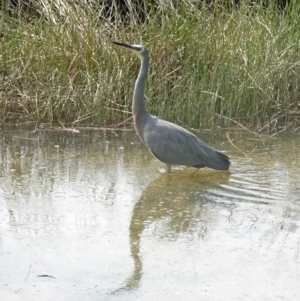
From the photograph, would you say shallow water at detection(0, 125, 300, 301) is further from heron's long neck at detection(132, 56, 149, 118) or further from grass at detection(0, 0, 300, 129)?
grass at detection(0, 0, 300, 129)

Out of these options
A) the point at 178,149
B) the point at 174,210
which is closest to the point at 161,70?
the point at 178,149

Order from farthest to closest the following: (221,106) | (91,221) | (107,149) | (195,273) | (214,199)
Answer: (221,106), (107,149), (214,199), (91,221), (195,273)

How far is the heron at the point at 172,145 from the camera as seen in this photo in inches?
250

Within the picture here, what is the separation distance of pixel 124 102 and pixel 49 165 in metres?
1.94

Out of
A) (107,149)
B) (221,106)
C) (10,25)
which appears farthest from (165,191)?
(10,25)

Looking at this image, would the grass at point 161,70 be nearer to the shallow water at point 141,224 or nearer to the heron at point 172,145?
the shallow water at point 141,224

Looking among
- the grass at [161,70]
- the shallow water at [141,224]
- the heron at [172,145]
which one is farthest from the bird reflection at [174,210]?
the grass at [161,70]

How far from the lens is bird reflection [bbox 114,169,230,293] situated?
4.75 meters

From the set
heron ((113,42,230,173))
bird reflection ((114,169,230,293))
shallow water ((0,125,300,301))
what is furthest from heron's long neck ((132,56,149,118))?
bird reflection ((114,169,230,293))

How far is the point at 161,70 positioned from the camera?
27.4 feet

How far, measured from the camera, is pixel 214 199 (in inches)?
219

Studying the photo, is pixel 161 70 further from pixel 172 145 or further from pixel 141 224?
pixel 141 224

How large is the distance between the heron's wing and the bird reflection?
0.11 m

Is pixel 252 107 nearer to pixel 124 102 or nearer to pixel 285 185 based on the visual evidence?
pixel 124 102
